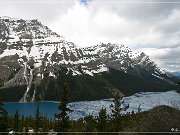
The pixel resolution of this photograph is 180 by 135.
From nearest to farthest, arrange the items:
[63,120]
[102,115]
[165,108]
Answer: [165,108] → [63,120] → [102,115]

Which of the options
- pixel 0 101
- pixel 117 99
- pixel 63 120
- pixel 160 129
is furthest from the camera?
pixel 117 99

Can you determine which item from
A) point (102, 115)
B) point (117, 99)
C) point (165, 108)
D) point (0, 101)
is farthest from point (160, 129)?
point (117, 99)

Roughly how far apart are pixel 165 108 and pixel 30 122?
122 m

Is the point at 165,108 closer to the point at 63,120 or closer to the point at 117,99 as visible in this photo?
the point at 63,120

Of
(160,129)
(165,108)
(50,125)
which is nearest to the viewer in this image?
(160,129)

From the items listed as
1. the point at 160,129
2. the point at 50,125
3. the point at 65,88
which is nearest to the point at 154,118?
the point at 160,129

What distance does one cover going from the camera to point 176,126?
31547 mm

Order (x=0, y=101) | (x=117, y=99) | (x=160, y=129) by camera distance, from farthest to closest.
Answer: (x=117, y=99)
(x=0, y=101)
(x=160, y=129)

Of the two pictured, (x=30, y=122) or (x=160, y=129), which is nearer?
(x=160, y=129)

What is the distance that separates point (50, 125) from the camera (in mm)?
144250

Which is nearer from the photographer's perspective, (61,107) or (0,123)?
(61,107)

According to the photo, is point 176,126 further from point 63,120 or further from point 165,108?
point 63,120

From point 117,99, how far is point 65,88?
40.3 metres

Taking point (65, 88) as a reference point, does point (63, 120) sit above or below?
below
